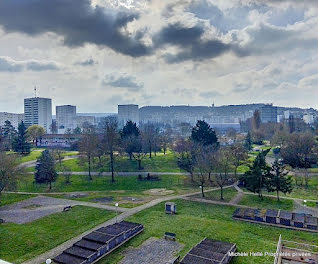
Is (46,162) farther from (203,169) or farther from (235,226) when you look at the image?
(235,226)

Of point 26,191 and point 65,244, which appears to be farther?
point 26,191

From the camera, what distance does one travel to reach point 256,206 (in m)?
34.1

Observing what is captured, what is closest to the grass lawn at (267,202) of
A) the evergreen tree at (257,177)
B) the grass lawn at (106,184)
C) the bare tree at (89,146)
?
the evergreen tree at (257,177)

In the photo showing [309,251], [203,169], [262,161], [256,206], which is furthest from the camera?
[203,169]

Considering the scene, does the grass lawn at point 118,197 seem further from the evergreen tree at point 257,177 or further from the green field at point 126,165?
the green field at point 126,165

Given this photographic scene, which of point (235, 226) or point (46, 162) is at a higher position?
point (46, 162)

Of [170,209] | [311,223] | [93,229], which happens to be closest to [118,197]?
[170,209]

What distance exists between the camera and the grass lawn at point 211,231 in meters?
22.4

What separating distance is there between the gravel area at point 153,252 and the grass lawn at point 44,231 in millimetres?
6800

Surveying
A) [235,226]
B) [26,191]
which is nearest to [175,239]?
[235,226]

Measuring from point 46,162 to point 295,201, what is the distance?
37579 millimetres

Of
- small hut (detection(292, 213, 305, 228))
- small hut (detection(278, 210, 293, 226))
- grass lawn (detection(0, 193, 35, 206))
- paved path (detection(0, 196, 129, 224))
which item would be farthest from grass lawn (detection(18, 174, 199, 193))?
small hut (detection(292, 213, 305, 228))

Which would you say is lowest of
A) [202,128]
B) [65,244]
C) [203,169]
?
[65,244]

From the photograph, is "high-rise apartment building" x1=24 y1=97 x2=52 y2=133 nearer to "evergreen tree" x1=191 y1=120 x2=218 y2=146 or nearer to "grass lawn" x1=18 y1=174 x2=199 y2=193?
"grass lawn" x1=18 y1=174 x2=199 y2=193
